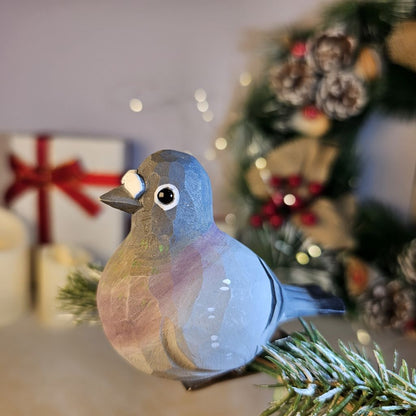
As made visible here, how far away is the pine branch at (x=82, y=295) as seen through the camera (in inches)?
12.8

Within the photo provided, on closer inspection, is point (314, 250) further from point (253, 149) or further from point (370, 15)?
point (370, 15)

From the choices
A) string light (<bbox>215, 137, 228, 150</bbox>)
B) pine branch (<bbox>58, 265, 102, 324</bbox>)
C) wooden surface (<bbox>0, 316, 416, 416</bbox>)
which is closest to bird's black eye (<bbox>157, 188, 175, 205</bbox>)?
pine branch (<bbox>58, 265, 102, 324</bbox>)

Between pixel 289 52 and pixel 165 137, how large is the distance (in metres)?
0.27

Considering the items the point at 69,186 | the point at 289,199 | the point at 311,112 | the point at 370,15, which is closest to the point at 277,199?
the point at 289,199

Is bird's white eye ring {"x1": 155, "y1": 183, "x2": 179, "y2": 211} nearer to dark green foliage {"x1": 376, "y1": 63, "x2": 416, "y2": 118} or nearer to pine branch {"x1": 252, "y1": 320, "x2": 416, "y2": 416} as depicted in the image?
pine branch {"x1": 252, "y1": 320, "x2": 416, "y2": 416}

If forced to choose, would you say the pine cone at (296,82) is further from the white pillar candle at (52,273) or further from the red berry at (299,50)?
the white pillar candle at (52,273)

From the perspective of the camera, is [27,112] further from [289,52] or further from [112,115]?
[289,52]

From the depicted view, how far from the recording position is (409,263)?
23.1 inches

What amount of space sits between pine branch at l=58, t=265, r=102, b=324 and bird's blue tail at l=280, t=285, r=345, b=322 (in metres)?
0.14

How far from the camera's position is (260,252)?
641mm

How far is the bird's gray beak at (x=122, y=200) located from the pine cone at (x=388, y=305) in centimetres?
50

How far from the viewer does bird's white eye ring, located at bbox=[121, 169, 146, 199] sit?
0.25 m

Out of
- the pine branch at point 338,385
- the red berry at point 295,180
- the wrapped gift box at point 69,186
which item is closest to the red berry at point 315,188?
the red berry at point 295,180

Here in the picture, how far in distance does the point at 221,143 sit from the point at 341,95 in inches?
9.9
